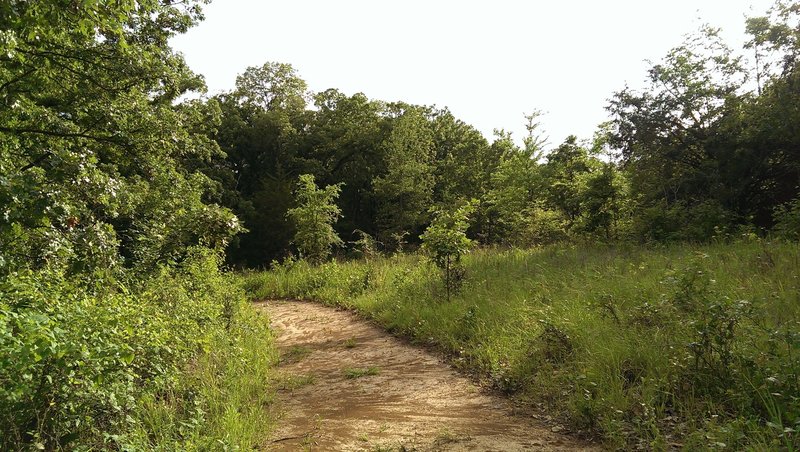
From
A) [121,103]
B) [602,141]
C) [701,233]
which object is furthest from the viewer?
[602,141]

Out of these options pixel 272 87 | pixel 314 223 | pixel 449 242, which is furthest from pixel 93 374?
pixel 272 87

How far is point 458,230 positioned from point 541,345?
151 inches

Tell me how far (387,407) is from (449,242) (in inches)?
180

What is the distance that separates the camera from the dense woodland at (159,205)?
3.09m

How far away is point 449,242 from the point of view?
8781 mm

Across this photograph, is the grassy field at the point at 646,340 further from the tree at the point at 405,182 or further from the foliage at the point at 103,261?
the tree at the point at 405,182

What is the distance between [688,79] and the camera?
1463 centimetres

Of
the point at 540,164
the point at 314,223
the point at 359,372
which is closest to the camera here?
the point at 359,372

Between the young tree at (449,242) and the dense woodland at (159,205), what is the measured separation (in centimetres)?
14

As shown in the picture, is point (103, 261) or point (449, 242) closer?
point (103, 261)

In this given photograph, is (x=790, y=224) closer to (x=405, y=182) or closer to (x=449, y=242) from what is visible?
(x=449, y=242)

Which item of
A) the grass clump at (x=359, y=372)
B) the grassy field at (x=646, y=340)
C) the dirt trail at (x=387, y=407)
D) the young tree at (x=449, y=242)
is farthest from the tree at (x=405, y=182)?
the grass clump at (x=359, y=372)

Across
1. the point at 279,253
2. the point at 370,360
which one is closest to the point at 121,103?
the point at 370,360

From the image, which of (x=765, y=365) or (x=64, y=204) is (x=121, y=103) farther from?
(x=765, y=365)
